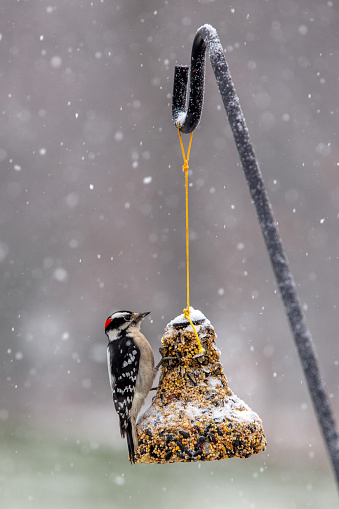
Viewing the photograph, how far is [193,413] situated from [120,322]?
30.8 inches

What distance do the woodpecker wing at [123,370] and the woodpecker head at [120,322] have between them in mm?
43

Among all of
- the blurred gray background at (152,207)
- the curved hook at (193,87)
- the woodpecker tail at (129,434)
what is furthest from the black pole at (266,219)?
the blurred gray background at (152,207)

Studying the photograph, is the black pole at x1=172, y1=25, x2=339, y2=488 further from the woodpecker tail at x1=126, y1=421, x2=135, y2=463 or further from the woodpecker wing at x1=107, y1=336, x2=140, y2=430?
the woodpecker tail at x1=126, y1=421, x2=135, y2=463

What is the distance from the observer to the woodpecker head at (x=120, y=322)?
127 inches

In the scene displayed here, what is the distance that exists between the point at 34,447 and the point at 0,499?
Result: 2019 mm

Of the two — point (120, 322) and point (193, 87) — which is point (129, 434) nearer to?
point (120, 322)

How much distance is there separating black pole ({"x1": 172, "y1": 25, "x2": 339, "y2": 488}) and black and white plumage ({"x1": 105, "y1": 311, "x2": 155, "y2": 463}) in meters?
1.12

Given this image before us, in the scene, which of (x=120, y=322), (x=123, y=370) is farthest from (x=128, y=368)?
(x=120, y=322)

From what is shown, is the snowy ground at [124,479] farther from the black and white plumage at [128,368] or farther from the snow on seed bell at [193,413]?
the snow on seed bell at [193,413]

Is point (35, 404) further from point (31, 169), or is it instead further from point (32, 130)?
point (32, 130)

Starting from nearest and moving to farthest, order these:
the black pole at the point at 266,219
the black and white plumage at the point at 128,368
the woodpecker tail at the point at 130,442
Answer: the black pole at the point at 266,219
the woodpecker tail at the point at 130,442
the black and white plumage at the point at 128,368

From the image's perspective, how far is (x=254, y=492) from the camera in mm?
9422

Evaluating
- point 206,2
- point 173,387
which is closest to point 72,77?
point 206,2

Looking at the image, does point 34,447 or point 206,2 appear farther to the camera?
point 206,2
